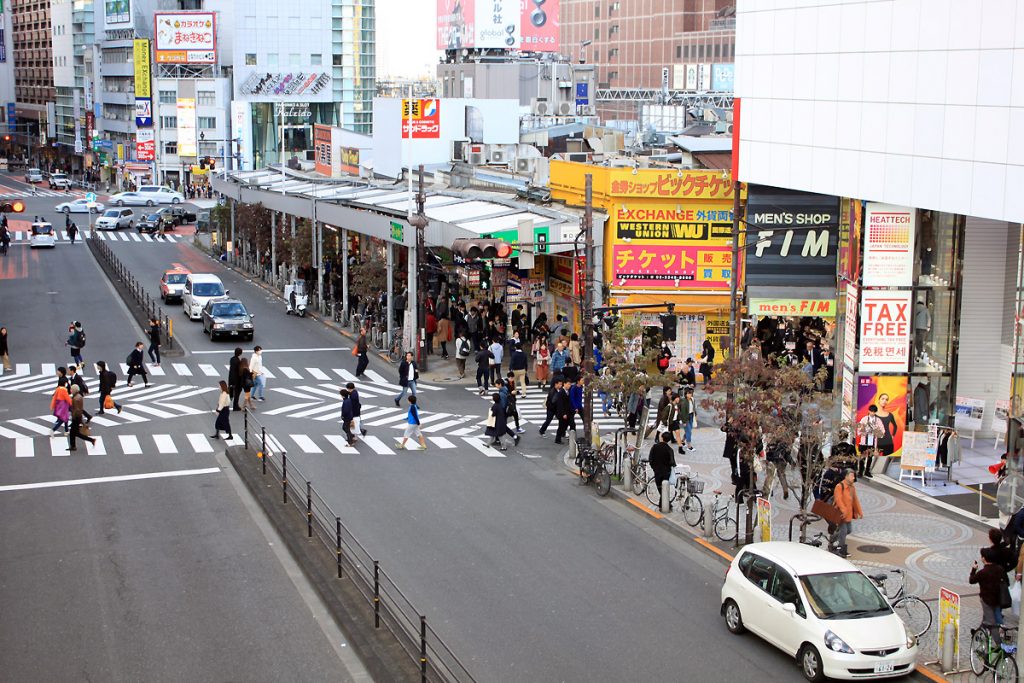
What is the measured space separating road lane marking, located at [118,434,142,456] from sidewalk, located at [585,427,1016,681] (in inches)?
447

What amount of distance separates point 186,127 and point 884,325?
125 meters

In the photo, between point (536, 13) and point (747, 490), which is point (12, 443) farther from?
point (536, 13)

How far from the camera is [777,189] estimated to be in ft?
116

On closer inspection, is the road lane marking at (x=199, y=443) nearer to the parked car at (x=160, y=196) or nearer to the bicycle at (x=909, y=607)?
the bicycle at (x=909, y=607)

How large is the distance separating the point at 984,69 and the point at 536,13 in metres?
106

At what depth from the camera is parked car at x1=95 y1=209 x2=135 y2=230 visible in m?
96.8

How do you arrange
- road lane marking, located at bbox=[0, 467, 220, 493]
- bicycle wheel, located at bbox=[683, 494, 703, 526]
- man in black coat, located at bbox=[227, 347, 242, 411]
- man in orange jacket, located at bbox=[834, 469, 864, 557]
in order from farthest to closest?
man in black coat, located at bbox=[227, 347, 242, 411] < road lane marking, located at bbox=[0, 467, 220, 493] < bicycle wheel, located at bbox=[683, 494, 703, 526] < man in orange jacket, located at bbox=[834, 469, 864, 557]

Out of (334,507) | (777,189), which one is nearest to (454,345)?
(777,189)

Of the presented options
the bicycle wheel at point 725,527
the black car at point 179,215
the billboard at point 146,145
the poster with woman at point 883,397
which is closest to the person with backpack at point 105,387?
the bicycle wheel at point 725,527

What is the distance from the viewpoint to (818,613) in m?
16.0

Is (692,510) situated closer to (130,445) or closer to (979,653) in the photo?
(979,653)

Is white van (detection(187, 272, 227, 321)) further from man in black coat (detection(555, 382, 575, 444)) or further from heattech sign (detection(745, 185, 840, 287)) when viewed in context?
man in black coat (detection(555, 382, 575, 444))

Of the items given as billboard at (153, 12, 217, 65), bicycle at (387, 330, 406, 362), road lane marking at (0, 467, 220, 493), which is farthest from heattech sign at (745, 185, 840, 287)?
billboard at (153, 12, 217, 65)

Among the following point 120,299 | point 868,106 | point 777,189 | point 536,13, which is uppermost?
point 536,13
